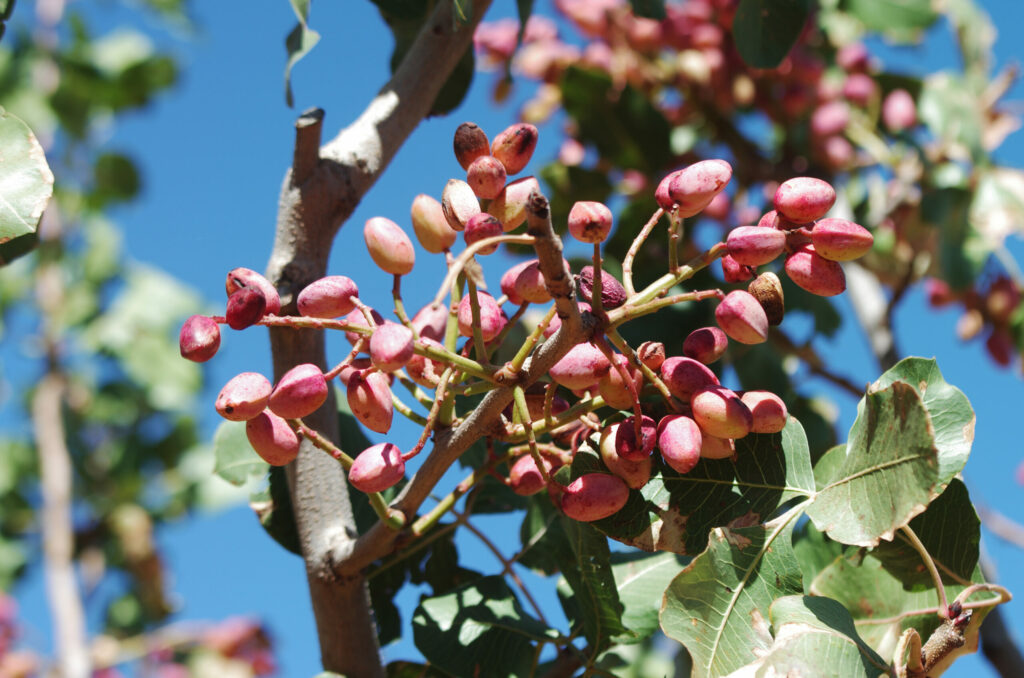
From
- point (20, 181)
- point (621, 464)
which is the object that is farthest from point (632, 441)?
point (20, 181)

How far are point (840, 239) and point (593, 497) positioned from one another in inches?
8.6

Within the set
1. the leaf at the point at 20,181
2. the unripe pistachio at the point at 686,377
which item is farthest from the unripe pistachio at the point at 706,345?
the leaf at the point at 20,181

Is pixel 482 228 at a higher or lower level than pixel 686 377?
higher

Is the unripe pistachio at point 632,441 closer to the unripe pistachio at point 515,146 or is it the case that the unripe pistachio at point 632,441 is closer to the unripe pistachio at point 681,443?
the unripe pistachio at point 681,443

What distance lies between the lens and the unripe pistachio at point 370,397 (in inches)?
21.5

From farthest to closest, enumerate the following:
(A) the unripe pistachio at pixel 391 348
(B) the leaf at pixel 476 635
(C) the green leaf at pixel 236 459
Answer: (C) the green leaf at pixel 236 459
(B) the leaf at pixel 476 635
(A) the unripe pistachio at pixel 391 348

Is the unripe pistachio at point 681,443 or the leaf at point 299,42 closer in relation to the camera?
the unripe pistachio at point 681,443

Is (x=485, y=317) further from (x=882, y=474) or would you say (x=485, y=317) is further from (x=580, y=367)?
(x=882, y=474)

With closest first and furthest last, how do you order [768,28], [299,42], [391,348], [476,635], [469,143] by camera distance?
[391,348] → [469,143] → [476,635] → [299,42] → [768,28]

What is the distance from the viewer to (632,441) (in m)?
0.55

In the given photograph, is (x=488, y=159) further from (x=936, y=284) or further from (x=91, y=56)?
(x=91, y=56)

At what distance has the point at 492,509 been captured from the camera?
96 centimetres

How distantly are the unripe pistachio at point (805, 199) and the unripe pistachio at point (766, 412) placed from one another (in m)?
0.12

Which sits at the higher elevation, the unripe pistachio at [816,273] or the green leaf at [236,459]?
the green leaf at [236,459]
